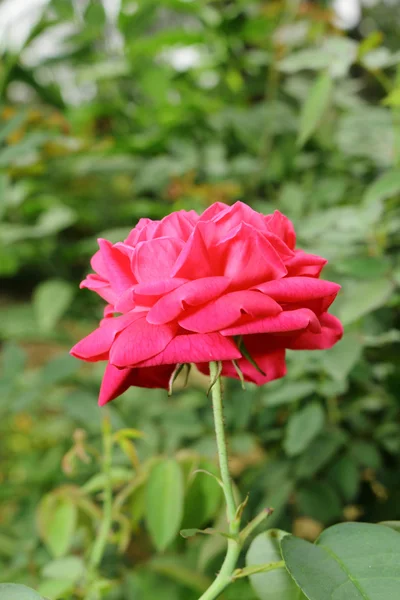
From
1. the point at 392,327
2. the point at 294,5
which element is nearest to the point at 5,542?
the point at 392,327

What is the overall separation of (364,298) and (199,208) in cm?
39

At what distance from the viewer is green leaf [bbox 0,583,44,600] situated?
0.24m

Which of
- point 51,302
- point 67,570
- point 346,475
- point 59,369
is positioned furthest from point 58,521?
point 51,302

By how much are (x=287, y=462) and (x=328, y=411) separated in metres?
0.07

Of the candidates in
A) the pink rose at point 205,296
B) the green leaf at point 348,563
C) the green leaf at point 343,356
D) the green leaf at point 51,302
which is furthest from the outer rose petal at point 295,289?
the green leaf at point 51,302

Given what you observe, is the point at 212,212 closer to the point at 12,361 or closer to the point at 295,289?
the point at 295,289

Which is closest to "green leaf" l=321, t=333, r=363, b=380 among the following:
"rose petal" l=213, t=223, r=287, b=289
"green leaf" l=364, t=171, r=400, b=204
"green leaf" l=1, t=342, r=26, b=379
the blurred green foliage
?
the blurred green foliage

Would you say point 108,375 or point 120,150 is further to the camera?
point 120,150

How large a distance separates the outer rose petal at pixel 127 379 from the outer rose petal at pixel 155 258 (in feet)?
0.14

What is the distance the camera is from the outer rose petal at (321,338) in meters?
0.29

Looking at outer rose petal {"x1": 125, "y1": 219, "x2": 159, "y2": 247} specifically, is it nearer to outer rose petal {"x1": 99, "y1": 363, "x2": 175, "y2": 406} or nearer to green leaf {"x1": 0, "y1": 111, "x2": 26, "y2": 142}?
outer rose petal {"x1": 99, "y1": 363, "x2": 175, "y2": 406}

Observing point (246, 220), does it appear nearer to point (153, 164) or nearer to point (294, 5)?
point (153, 164)

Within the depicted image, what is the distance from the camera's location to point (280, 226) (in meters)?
0.29

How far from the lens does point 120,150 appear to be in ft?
3.05
